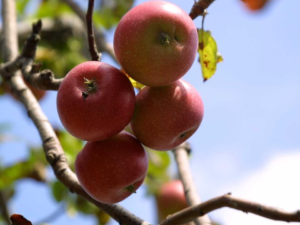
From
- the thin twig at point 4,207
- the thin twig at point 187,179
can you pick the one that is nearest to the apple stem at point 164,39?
the thin twig at point 187,179

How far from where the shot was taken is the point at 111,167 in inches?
36.1

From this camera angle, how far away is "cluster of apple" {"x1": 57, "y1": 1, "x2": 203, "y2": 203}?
34.0 inches

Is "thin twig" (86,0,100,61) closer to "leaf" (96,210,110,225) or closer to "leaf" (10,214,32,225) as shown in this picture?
"leaf" (10,214,32,225)

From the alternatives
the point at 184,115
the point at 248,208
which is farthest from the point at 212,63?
the point at 248,208

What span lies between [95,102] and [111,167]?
0.46 feet

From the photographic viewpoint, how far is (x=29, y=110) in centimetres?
123

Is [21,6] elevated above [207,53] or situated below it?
below

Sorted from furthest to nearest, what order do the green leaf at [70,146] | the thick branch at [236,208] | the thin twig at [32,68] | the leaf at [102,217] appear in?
the leaf at [102,217], the green leaf at [70,146], the thin twig at [32,68], the thick branch at [236,208]

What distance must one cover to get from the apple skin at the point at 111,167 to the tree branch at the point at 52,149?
1.7 inches

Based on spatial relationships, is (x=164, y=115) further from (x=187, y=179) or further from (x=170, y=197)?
(x=170, y=197)

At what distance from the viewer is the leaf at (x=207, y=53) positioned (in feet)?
3.58

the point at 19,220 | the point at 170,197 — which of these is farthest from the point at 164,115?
the point at 170,197

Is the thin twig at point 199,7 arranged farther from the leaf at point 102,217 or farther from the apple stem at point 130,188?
the leaf at point 102,217

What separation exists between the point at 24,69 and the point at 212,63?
0.48 meters
